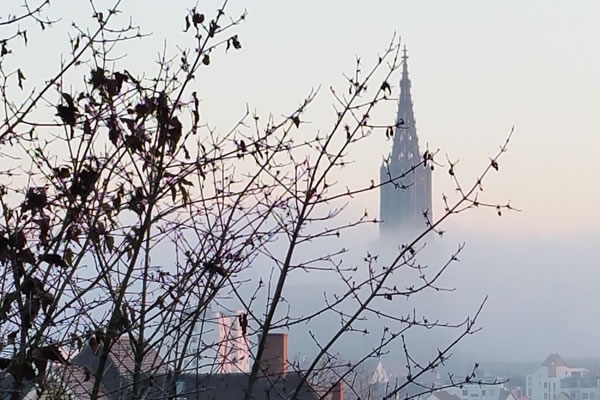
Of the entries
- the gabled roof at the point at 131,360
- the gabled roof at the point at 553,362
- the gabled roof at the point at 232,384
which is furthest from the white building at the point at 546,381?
the gabled roof at the point at 131,360

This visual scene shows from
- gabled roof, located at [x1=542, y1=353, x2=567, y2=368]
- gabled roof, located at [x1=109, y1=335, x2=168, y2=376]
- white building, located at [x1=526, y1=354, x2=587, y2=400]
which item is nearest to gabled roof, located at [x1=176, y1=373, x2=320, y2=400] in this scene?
gabled roof, located at [x1=109, y1=335, x2=168, y2=376]

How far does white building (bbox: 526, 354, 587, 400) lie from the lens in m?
64.3

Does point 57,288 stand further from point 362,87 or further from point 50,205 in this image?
point 362,87

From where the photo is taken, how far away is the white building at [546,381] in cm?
6431

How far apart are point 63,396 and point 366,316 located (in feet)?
3.58

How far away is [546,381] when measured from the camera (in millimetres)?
64625

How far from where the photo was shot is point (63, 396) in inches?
156

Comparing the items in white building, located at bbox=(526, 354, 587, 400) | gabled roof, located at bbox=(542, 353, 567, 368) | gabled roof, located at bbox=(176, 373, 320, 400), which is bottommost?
gabled roof, located at bbox=(176, 373, 320, 400)

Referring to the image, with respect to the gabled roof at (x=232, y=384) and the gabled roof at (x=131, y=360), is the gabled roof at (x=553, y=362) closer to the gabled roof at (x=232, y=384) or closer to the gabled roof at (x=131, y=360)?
the gabled roof at (x=232, y=384)

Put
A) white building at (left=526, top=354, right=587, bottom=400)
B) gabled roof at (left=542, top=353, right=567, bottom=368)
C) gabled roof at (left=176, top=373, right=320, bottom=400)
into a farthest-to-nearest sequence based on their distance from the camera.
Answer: gabled roof at (left=542, top=353, right=567, bottom=368) < white building at (left=526, top=354, right=587, bottom=400) < gabled roof at (left=176, top=373, right=320, bottom=400)

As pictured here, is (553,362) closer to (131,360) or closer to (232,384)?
(232,384)

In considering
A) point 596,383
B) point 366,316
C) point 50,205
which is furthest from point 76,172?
point 596,383

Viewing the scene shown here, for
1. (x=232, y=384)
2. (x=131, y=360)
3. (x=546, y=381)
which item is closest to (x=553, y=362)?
(x=546, y=381)

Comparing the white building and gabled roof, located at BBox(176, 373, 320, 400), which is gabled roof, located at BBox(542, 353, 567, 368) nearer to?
the white building
